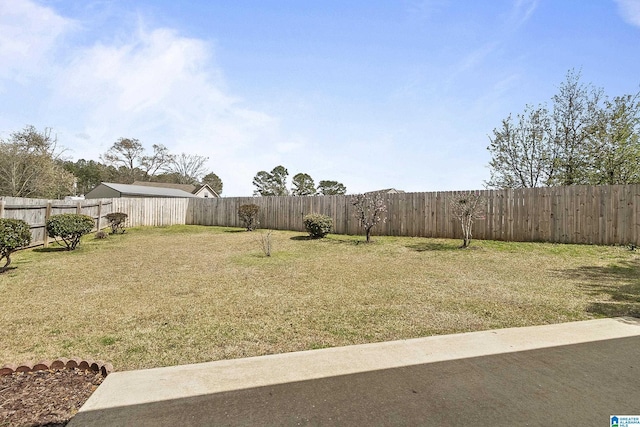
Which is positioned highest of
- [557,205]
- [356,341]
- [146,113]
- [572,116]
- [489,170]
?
[572,116]

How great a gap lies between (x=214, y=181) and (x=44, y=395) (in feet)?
171

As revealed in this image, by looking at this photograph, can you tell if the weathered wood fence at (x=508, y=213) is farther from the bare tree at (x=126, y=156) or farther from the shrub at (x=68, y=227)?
the bare tree at (x=126, y=156)

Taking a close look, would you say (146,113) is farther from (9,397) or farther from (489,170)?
(489,170)

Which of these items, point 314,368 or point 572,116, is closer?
point 314,368

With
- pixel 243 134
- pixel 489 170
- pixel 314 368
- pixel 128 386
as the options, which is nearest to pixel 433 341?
pixel 314 368

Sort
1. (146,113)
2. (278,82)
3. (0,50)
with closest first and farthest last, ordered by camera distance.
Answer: (0,50), (278,82), (146,113)

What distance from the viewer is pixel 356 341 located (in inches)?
117

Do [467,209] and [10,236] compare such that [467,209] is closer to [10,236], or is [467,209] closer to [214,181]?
[10,236]

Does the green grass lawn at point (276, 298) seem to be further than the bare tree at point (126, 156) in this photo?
No

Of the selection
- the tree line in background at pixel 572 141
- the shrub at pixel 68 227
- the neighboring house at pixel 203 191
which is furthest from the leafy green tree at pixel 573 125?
the neighboring house at pixel 203 191

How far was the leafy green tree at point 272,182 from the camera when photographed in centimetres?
4278

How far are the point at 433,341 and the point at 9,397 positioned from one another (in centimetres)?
326

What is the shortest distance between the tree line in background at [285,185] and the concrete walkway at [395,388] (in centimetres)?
3733

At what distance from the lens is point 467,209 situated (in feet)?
31.4
